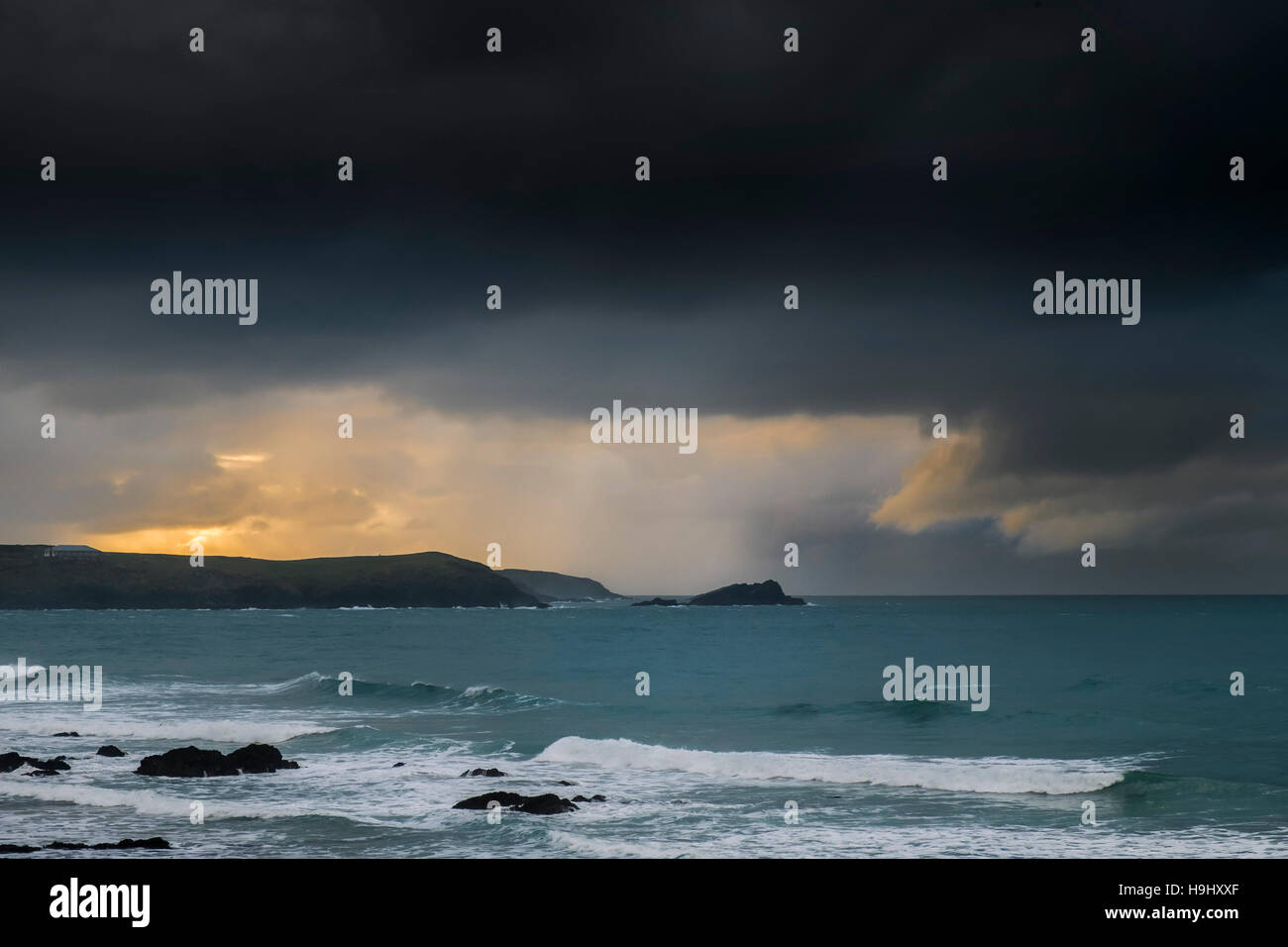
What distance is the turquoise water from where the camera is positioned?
18.5 m

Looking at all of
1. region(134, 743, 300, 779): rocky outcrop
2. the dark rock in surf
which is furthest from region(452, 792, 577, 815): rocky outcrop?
region(134, 743, 300, 779): rocky outcrop

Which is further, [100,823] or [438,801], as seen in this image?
[438,801]

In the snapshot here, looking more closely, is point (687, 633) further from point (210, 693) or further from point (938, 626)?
point (210, 693)

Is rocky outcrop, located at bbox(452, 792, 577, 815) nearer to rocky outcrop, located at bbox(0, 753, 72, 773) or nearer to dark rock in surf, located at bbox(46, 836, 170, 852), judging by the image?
dark rock in surf, located at bbox(46, 836, 170, 852)

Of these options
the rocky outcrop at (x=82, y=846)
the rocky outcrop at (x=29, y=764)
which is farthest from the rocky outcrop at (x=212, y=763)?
the rocky outcrop at (x=82, y=846)

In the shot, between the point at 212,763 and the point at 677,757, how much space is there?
12.3 metres

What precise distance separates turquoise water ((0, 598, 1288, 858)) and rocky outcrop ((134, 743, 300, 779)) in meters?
0.58

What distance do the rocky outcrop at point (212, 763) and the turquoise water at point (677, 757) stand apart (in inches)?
22.9

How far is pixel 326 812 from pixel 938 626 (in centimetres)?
11251

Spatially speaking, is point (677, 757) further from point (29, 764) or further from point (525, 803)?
point (29, 764)

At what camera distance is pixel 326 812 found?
20188 millimetres
